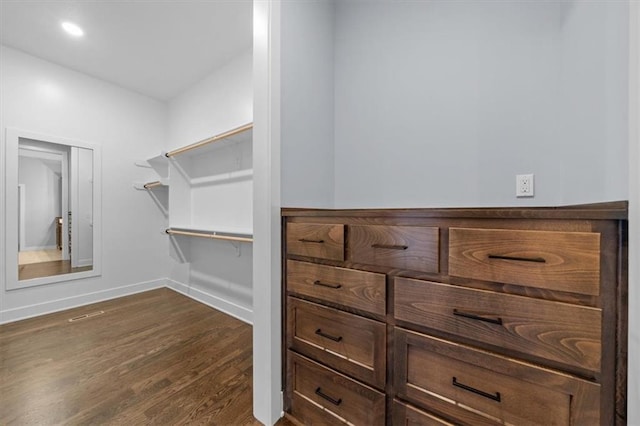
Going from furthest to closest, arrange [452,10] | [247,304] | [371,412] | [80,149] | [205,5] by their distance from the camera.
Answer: [80,149] → [247,304] → [205,5] → [452,10] → [371,412]

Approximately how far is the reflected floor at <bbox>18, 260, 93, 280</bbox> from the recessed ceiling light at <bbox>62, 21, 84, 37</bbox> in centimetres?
214

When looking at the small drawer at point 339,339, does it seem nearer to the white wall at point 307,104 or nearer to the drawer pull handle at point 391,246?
the drawer pull handle at point 391,246

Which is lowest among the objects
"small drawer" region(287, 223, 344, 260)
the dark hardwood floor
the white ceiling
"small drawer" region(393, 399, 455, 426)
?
the dark hardwood floor

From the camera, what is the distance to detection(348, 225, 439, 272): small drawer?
0.81 m

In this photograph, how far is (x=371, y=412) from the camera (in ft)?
3.04

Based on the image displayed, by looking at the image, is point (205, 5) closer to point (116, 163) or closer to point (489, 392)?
point (116, 163)

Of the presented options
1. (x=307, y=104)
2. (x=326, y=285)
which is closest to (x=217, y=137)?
(x=307, y=104)

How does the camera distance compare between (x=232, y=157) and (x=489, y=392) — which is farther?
(x=232, y=157)

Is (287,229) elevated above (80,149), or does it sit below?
below

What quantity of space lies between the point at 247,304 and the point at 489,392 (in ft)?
6.53

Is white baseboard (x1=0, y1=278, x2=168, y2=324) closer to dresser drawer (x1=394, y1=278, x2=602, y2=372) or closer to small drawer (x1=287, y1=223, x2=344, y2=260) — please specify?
small drawer (x1=287, y1=223, x2=344, y2=260)

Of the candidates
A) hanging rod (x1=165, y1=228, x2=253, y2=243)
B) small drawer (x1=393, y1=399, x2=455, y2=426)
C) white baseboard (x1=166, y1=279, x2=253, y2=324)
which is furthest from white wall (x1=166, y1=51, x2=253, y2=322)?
small drawer (x1=393, y1=399, x2=455, y2=426)

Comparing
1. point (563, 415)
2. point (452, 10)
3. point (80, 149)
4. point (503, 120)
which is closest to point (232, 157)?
point (80, 149)

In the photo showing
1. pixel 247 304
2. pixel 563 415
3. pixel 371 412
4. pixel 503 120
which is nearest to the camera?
pixel 563 415
